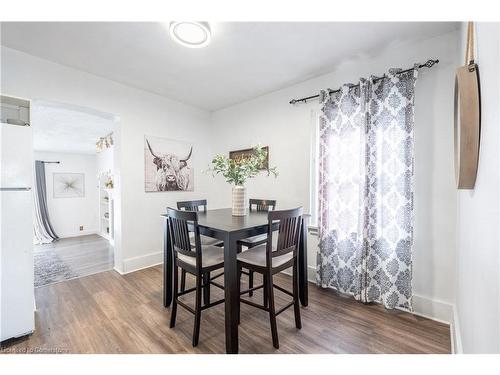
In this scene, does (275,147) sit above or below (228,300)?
above

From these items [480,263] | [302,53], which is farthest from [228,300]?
[302,53]

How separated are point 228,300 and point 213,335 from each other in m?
0.51

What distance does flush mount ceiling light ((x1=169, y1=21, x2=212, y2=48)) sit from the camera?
1.71 m

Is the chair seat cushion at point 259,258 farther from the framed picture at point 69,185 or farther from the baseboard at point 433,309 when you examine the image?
the framed picture at point 69,185

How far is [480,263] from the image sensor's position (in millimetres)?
853

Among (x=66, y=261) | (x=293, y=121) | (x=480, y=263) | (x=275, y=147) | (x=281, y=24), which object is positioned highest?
(x=281, y=24)

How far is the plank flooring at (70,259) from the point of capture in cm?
296

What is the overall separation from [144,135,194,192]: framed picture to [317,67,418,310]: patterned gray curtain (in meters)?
2.24

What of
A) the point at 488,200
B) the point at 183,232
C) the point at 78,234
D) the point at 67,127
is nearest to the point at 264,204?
the point at 183,232

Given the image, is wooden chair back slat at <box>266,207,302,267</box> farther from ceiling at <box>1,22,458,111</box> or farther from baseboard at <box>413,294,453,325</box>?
ceiling at <box>1,22,458,111</box>

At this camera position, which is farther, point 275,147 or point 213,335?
point 275,147

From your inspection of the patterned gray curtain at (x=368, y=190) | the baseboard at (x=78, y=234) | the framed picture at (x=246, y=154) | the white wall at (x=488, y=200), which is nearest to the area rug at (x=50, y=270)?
the baseboard at (x=78, y=234)
